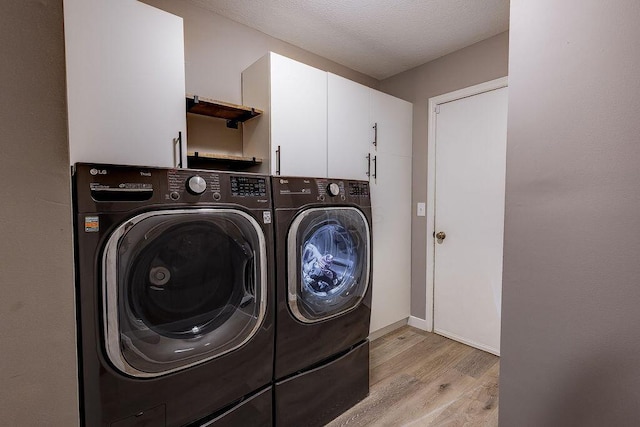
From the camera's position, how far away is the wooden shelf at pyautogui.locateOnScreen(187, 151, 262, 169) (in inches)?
67.7

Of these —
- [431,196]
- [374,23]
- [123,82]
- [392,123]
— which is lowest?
[431,196]

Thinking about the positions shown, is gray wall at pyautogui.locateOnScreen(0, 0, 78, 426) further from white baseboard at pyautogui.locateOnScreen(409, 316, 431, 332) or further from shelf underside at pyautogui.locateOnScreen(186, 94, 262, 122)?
white baseboard at pyautogui.locateOnScreen(409, 316, 431, 332)

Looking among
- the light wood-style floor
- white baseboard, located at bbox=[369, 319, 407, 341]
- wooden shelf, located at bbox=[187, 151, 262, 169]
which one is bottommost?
the light wood-style floor

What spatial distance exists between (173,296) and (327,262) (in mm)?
834

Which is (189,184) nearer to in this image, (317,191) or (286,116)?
(317,191)

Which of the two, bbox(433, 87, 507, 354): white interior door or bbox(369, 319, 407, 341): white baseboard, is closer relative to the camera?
bbox(433, 87, 507, 354): white interior door

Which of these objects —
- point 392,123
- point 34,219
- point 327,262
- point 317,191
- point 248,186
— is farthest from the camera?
point 392,123

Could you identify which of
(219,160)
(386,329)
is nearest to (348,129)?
(219,160)

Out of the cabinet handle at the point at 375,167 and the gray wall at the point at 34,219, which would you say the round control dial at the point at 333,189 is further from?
the gray wall at the point at 34,219

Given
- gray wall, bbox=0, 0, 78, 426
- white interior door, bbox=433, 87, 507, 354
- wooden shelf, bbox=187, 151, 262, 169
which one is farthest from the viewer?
white interior door, bbox=433, 87, 507, 354

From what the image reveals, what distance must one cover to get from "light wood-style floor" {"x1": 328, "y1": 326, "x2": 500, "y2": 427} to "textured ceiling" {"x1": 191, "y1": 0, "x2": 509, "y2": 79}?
2478mm

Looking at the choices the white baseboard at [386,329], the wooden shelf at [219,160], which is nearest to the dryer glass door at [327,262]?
the wooden shelf at [219,160]

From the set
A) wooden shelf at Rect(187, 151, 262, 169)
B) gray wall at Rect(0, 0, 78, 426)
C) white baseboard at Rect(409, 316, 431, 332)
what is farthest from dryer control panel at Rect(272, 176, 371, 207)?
white baseboard at Rect(409, 316, 431, 332)

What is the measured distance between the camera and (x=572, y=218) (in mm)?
810
